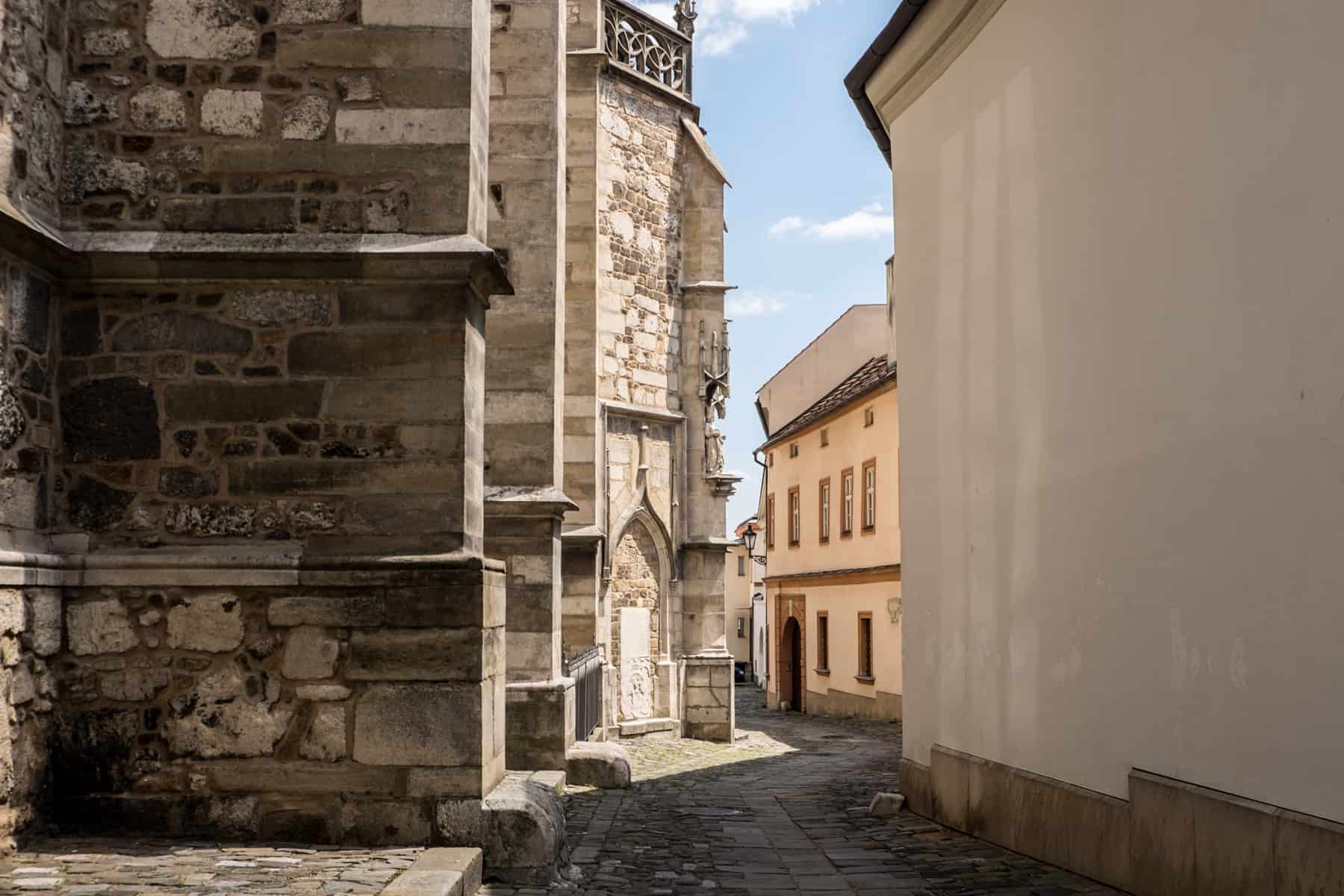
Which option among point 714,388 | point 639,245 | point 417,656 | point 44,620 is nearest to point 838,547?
point 714,388

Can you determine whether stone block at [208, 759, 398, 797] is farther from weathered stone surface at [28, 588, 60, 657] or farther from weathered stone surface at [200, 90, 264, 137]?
weathered stone surface at [200, 90, 264, 137]

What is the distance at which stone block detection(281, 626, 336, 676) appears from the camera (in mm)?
6973

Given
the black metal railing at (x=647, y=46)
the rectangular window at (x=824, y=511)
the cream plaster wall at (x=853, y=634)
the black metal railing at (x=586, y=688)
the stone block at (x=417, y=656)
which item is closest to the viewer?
the stone block at (x=417, y=656)

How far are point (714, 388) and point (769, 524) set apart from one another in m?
16.1

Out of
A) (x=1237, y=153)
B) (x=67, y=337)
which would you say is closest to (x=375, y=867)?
(x=67, y=337)

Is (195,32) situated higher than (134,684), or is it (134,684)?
(195,32)

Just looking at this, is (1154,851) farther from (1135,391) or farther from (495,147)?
(495,147)

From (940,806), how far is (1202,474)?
4.47m

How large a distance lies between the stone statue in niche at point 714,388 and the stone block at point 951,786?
10919mm

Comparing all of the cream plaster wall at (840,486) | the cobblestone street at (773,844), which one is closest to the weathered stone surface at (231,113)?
the cobblestone street at (773,844)

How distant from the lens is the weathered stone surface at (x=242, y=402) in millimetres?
7121

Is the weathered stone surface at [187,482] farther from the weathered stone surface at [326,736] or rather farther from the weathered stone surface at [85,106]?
the weathered stone surface at [85,106]

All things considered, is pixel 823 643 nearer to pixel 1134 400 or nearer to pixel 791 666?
pixel 791 666

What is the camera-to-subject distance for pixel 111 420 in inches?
280
